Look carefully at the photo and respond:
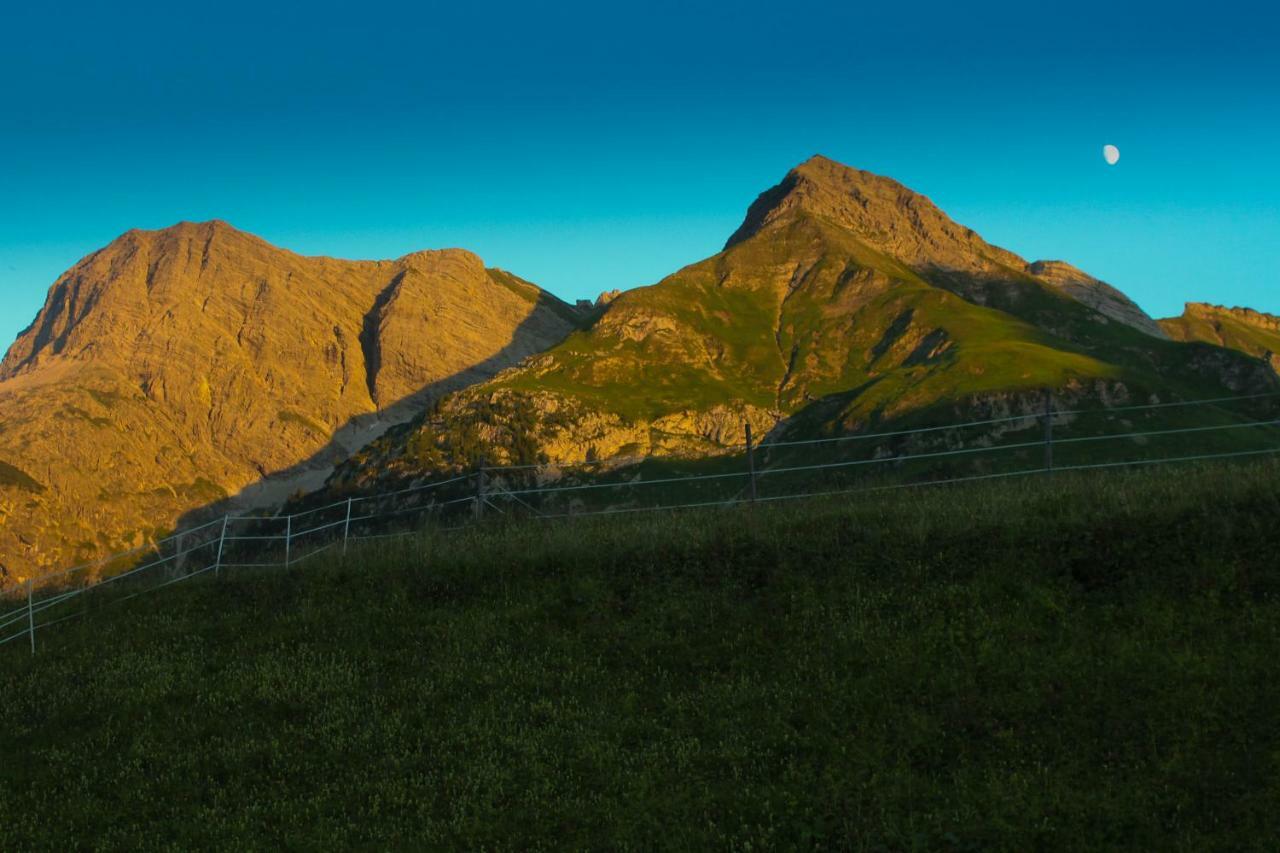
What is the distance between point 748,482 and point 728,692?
27.1 ft

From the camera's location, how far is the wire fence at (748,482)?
22.8m

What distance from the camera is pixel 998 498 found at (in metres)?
19.4

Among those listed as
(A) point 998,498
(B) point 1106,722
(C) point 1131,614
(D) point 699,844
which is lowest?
(D) point 699,844

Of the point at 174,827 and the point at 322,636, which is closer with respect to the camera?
the point at 174,827

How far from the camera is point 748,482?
22.9m

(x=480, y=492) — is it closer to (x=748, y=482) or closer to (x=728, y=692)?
(x=748, y=482)

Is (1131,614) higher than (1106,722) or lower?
higher

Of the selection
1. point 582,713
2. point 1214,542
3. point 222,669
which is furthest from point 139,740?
point 1214,542

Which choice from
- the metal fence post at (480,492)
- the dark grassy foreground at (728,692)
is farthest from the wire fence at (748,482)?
the dark grassy foreground at (728,692)

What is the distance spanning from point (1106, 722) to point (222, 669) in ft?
50.8

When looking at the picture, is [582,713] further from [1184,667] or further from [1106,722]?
[1184,667]

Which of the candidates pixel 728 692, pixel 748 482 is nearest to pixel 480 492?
pixel 748 482

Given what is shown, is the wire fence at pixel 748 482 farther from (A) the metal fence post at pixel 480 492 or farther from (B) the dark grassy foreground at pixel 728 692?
(B) the dark grassy foreground at pixel 728 692

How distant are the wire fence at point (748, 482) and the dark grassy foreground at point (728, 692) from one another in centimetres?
174
